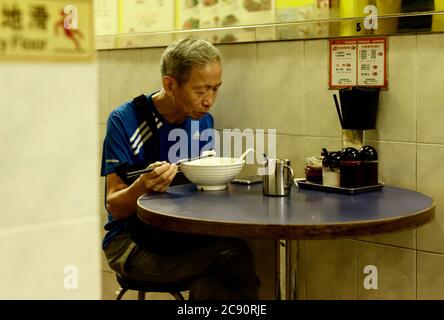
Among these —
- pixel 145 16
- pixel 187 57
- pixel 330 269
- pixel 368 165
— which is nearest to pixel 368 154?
pixel 368 165

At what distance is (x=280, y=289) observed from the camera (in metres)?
Answer: 2.42

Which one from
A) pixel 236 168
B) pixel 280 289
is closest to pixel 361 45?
pixel 236 168

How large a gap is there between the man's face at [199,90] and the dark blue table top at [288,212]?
37 cm

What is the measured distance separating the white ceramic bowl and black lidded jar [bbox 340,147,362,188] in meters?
0.39

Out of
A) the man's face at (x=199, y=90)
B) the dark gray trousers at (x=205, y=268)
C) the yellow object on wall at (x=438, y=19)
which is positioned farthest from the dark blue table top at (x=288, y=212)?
the yellow object on wall at (x=438, y=19)

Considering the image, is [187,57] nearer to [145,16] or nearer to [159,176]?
[159,176]

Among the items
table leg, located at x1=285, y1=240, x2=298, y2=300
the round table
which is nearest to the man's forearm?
the round table

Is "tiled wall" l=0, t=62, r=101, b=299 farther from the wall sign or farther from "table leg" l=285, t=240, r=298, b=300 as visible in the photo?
"table leg" l=285, t=240, r=298, b=300

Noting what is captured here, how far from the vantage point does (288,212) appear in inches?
81.7

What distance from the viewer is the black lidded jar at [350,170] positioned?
233 centimetres

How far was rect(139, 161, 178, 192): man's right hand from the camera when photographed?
7.86 feet

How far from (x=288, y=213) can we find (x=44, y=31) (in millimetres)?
1561

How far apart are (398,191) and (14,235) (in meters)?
2.00

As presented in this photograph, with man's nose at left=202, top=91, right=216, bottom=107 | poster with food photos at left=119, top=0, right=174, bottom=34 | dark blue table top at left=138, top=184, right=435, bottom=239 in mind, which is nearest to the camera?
dark blue table top at left=138, top=184, right=435, bottom=239
